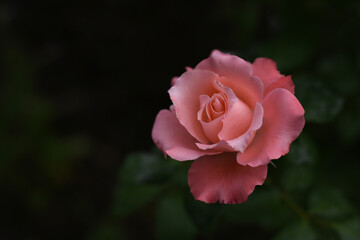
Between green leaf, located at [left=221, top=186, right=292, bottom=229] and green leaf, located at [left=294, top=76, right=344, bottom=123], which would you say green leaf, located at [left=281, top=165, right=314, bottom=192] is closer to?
green leaf, located at [left=221, top=186, right=292, bottom=229]

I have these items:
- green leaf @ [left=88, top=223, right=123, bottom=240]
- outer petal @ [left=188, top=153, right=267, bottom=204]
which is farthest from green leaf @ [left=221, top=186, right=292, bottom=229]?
green leaf @ [left=88, top=223, right=123, bottom=240]

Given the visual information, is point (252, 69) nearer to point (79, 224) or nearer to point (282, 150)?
point (282, 150)

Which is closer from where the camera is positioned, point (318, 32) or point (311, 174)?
point (311, 174)

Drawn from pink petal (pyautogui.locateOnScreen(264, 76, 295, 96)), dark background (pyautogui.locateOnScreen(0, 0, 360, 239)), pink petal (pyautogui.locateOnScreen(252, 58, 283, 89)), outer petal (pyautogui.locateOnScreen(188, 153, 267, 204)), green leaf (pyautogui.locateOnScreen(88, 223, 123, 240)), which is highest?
pink petal (pyautogui.locateOnScreen(252, 58, 283, 89))

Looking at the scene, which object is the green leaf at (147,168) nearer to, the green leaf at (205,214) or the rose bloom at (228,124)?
the green leaf at (205,214)

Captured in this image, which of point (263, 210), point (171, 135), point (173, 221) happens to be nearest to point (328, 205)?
point (263, 210)

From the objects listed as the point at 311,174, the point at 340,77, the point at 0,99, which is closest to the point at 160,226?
the point at 311,174
